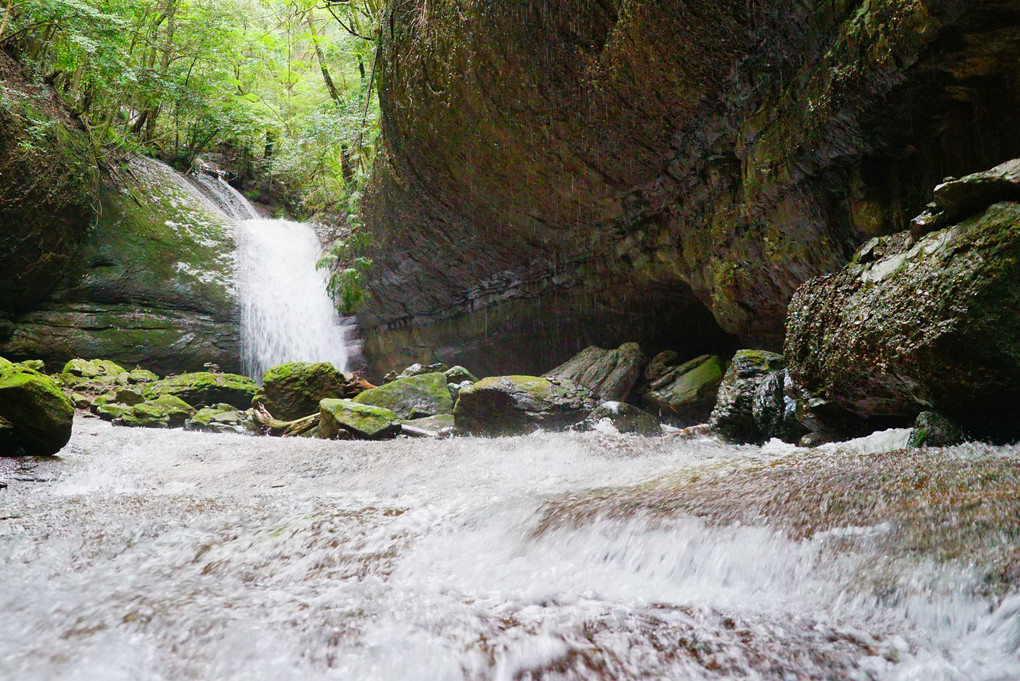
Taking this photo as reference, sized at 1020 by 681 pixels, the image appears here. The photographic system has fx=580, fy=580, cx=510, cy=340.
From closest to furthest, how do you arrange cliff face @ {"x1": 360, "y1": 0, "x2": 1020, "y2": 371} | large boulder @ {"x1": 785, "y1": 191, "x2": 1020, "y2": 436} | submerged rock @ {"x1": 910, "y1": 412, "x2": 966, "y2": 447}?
large boulder @ {"x1": 785, "y1": 191, "x2": 1020, "y2": 436}, submerged rock @ {"x1": 910, "y1": 412, "x2": 966, "y2": 447}, cliff face @ {"x1": 360, "y1": 0, "x2": 1020, "y2": 371}

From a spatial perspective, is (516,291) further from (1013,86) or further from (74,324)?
(74,324)

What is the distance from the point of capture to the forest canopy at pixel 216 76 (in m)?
10.5

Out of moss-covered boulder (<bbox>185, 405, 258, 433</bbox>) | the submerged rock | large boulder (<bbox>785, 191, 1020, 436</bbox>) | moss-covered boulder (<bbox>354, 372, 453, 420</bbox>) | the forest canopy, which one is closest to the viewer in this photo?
large boulder (<bbox>785, 191, 1020, 436</bbox>)

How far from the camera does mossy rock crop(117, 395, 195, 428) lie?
25.9 ft

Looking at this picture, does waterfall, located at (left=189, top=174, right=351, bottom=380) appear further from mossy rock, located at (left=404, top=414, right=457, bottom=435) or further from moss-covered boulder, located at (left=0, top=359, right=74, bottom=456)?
moss-covered boulder, located at (left=0, top=359, right=74, bottom=456)

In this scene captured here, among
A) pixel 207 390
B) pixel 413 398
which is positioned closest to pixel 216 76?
pixel 207 390

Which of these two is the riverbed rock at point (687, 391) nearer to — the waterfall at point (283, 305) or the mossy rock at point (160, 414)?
the mossy rock at point (160, 414)

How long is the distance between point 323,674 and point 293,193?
758 inches

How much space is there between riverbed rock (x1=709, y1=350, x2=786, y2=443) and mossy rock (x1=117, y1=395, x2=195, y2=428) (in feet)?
23.5

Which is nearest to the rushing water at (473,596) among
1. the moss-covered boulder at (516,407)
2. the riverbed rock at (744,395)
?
the riverbed rock at (744,395)

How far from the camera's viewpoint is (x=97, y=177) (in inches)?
460

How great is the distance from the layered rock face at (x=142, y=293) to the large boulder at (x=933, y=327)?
39.5ft

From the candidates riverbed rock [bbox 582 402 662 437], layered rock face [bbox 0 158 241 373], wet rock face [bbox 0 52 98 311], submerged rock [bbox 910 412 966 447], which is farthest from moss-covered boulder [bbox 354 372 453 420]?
wet rock face [bbox 0 52 98 311]

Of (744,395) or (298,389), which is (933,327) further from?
(298,389)
